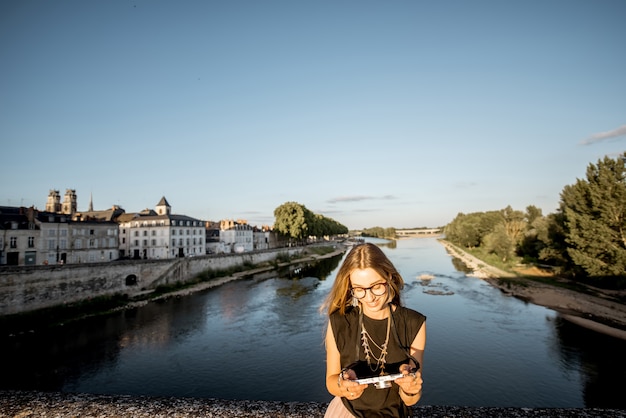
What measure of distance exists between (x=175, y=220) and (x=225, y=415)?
4877cm

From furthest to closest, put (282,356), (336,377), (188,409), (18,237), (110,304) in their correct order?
1. (18,237)
2. (110,304)
3. (282,356)
4. (188,409)
5. (336,377)

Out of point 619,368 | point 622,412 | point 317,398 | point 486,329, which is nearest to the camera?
point 622,412

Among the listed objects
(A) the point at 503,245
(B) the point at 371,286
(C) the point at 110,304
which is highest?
(B) the point at 371,286

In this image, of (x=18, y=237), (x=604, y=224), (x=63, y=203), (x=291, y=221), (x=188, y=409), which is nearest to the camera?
(x=188, y=409)

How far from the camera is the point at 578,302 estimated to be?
28609mm

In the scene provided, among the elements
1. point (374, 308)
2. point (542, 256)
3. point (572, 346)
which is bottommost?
point (572, 346)

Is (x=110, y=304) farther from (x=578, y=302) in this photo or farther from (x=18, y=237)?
(x=578, y=302)

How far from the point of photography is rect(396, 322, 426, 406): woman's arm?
2.15 m

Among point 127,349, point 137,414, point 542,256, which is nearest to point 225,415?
point 137,414

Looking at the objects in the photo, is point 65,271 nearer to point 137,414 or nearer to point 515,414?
point 137,414

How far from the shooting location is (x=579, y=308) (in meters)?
27.4

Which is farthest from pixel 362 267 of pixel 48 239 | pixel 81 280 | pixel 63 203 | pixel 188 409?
pixel 63 203

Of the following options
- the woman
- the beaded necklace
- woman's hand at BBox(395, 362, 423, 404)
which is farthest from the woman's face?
woman's hand at BBox(395, 362, 423, 404)

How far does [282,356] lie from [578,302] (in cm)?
2656
